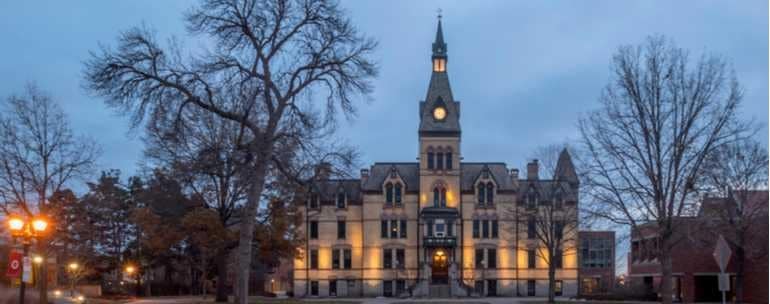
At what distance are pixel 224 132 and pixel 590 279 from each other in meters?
59.3

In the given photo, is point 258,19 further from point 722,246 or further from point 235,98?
point 722,246

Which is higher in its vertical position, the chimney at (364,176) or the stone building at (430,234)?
the chimney at (364,176)

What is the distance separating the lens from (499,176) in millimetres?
86625

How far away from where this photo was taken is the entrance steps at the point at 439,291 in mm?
78812

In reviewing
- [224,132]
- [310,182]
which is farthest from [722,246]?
[224,132]

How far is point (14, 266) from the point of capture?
2825cm

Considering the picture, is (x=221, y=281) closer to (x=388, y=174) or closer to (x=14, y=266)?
(x=14, y=266)

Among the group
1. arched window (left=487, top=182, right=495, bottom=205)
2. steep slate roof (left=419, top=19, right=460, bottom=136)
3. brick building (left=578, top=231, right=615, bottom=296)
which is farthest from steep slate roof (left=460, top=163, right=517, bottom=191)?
brick building (left=578, top=231, right=615, bottom=296)

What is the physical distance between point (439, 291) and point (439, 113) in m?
16.8

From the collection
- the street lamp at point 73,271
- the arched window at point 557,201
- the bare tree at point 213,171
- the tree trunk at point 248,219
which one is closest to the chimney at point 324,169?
the tree trunk at point 248,219

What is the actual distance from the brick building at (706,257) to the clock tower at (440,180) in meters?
17.5

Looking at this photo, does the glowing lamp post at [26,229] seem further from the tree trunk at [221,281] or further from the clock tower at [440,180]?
the clock tower at [440,180]

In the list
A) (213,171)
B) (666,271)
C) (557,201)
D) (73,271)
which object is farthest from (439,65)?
(666,271)

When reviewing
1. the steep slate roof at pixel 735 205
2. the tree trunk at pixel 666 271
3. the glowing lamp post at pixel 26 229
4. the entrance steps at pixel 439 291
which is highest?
the steep slate roof at pixel 735 205
